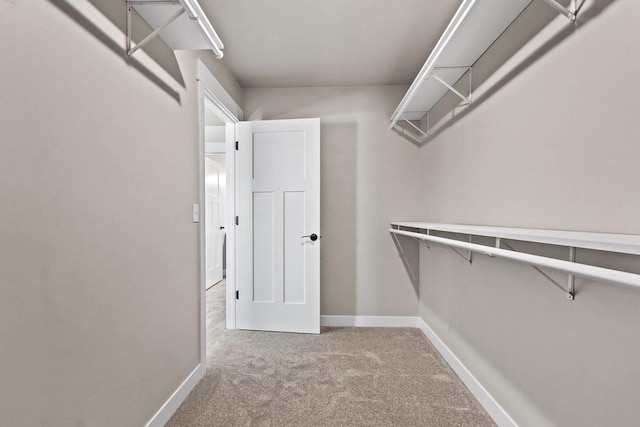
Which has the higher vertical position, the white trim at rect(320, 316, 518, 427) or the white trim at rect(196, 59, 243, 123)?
the white trim at rect(196, 59, 243, 123)

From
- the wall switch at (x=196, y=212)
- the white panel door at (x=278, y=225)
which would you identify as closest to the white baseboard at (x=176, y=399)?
the white panel door at (x=278, y=225)

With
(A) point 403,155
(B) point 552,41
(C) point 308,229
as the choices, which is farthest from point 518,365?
(A) point 403,155

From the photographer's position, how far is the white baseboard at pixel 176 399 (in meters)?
1.35

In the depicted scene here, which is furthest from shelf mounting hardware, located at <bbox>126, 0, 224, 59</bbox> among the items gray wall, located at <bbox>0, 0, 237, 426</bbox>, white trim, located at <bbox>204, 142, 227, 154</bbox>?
white trim, located at <bbox>204, 142, 227, 154</bbox>

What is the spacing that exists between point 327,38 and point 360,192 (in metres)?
1.35

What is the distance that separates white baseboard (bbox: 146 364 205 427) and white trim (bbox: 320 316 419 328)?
1.25m

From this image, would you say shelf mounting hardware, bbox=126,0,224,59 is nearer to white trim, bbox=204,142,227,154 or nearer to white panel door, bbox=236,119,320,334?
white panel door, bbox=236,119,320,334

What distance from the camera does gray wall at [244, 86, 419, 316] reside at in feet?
8.82

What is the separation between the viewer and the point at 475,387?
160 centimetres

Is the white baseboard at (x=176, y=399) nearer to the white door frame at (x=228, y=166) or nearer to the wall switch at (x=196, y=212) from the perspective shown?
the white door frame at (x=228, y=166)

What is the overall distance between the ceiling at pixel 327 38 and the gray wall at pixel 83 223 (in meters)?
0.63

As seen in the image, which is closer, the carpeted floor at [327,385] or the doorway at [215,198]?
the carpeted floor at [327,385]

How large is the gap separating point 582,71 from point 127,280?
6.44ft

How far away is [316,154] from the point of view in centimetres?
253
